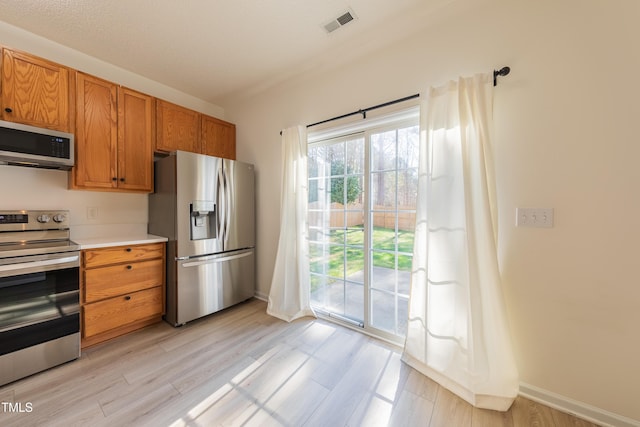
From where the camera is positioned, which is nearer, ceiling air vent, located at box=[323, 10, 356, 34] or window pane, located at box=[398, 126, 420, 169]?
ceiling air vent, located at box=[323, 10, 356, 34]

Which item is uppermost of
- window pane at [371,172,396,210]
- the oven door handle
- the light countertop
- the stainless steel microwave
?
the stainless steel microwave

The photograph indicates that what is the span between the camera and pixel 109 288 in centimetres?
202

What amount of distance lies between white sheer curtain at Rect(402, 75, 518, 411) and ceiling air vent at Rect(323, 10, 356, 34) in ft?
2.89

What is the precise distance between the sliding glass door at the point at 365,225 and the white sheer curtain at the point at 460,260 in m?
0.28

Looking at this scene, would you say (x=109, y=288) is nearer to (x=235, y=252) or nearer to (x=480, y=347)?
(x=235, y=252)

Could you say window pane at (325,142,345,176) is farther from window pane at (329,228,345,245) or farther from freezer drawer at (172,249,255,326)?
freezer drawer at (172,249,255,326)

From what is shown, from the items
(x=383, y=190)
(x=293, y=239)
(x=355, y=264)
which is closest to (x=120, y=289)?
(x=293, y=239)

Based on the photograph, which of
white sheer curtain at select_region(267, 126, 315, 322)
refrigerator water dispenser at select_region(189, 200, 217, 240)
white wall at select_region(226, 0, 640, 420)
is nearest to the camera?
white wall at select_region(226, 0, 640, 420)

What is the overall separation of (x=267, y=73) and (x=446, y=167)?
7.07 ft

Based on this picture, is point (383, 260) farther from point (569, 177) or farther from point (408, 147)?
point (569, 177)

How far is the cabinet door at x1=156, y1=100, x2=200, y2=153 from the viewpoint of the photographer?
2531 millimetres

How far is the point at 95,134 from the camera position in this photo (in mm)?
2104

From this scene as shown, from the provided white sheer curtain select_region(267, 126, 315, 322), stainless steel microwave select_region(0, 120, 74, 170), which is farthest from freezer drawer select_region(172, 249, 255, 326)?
stainless steel microwave select_region(0, 120, 74, 170)

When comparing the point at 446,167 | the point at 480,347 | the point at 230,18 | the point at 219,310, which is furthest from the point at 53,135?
the point at 480,347
